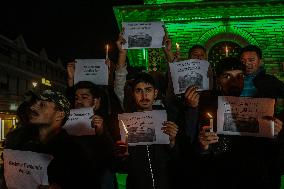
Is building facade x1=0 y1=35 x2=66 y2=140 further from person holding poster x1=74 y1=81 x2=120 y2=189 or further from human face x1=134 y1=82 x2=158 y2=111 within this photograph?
human face x1=134 y1=82 x2=158 y2=111

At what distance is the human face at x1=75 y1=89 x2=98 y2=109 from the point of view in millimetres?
4797

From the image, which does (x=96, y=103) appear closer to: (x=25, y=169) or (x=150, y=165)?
(x=150, y=165)

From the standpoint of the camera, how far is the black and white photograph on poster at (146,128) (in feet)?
12.9

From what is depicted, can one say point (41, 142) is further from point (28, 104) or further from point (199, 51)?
point (199, 51)

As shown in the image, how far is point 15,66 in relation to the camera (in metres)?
32.7

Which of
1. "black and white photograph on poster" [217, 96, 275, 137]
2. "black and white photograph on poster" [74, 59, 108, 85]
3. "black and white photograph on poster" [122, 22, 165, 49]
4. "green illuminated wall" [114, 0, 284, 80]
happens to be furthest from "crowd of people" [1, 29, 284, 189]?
"green illuminated wall" [114, 0, 284, 80]

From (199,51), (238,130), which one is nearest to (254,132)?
(238,130)

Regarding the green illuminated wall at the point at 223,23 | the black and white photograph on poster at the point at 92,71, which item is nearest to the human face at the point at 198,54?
the black and white photograph on poster at the point at 92,71

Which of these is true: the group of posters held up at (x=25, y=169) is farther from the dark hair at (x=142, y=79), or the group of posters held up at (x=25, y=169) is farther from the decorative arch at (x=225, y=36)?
the decorative arch at (x=225, y=36)

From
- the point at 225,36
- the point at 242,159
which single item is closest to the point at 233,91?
the point at 242,159

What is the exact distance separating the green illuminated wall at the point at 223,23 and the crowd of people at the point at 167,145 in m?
11.6

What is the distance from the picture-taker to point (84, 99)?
4.81 metres

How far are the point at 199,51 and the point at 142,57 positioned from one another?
1095 centimetres

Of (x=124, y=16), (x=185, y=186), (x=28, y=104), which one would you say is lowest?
(x=185, y=186)
